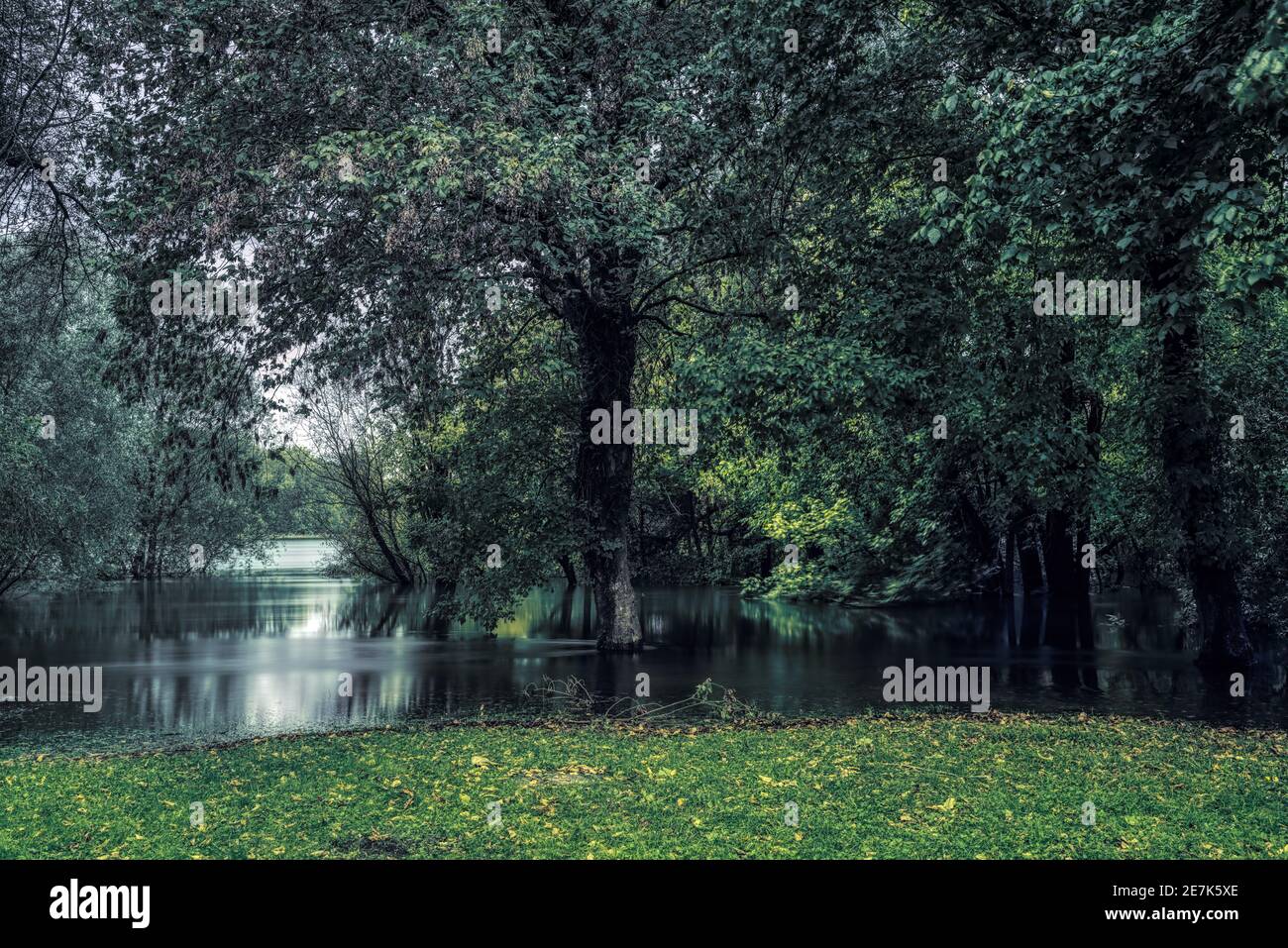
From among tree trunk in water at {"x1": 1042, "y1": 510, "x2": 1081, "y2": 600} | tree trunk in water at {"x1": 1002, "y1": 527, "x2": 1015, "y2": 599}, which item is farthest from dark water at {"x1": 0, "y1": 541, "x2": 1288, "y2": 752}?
tree trunk in water at {"x1": 1002, "y1": 527, "x2": 1015, "y2": 599}

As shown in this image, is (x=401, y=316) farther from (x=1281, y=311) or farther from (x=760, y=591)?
(x=760, y=591)

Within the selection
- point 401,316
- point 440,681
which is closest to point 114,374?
point 401,316

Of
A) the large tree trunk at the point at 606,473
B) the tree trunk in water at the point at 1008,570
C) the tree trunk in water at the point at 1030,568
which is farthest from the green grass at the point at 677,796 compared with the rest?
the tree trunk in water at the point at 1030,568

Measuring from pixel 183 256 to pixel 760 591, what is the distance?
39.1 metres

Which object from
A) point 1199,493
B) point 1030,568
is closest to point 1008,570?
point 1030,568

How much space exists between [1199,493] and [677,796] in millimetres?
16873

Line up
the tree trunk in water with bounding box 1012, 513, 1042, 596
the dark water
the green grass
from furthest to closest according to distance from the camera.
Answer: the tree trunk in water with bounding box 1012, 513, 1042, 596 < the dark water < the green grass

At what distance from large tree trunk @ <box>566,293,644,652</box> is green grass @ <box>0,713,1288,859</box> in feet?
39.8

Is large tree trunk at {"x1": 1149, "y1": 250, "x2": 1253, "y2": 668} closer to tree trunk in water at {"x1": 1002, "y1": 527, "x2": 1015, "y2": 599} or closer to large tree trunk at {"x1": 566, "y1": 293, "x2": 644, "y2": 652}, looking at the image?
large tree trunk at {"x1": 566, "y1": 293, "x2": 644, "y2": 652}

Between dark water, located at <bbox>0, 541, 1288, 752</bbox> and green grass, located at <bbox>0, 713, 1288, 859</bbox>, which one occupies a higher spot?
green grass, located at <bbox>0, 713, 1288, 859</bbox>

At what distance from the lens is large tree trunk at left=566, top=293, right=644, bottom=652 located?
27969 mm

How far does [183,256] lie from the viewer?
18312mm

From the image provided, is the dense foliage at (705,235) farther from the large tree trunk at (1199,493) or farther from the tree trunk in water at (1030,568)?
the tree trunk in water at (1030,568)

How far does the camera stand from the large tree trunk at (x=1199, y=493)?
22875 millimetres
